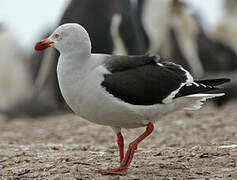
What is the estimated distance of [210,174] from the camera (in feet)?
16.7

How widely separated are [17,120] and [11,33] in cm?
393

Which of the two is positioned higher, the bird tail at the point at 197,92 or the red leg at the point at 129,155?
the bird tail at the point at 197,92

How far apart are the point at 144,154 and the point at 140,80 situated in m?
1.25

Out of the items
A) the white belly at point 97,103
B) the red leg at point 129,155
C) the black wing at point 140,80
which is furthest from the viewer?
the red leg at point 129,155

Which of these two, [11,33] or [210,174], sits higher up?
[210,174]

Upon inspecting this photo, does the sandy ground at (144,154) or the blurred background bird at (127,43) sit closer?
the sandy ground at (144,154)

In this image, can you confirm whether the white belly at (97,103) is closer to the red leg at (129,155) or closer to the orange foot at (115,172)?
the red leg at (129,155)

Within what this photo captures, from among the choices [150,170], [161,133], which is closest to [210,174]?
[150,170]

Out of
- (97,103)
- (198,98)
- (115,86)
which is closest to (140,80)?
(115,86)

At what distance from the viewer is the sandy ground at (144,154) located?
5.16 meters

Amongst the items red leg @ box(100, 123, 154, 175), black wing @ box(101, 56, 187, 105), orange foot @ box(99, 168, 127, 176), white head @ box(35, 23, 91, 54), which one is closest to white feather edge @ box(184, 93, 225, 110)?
black wing @ box(101, 56, 187, 105)

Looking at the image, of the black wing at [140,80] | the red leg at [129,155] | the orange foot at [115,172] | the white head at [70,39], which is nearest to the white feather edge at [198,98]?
the black wing at [140,80]

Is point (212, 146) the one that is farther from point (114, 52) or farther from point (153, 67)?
point (114, 52)

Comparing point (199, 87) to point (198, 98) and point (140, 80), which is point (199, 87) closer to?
point (198, 98)
